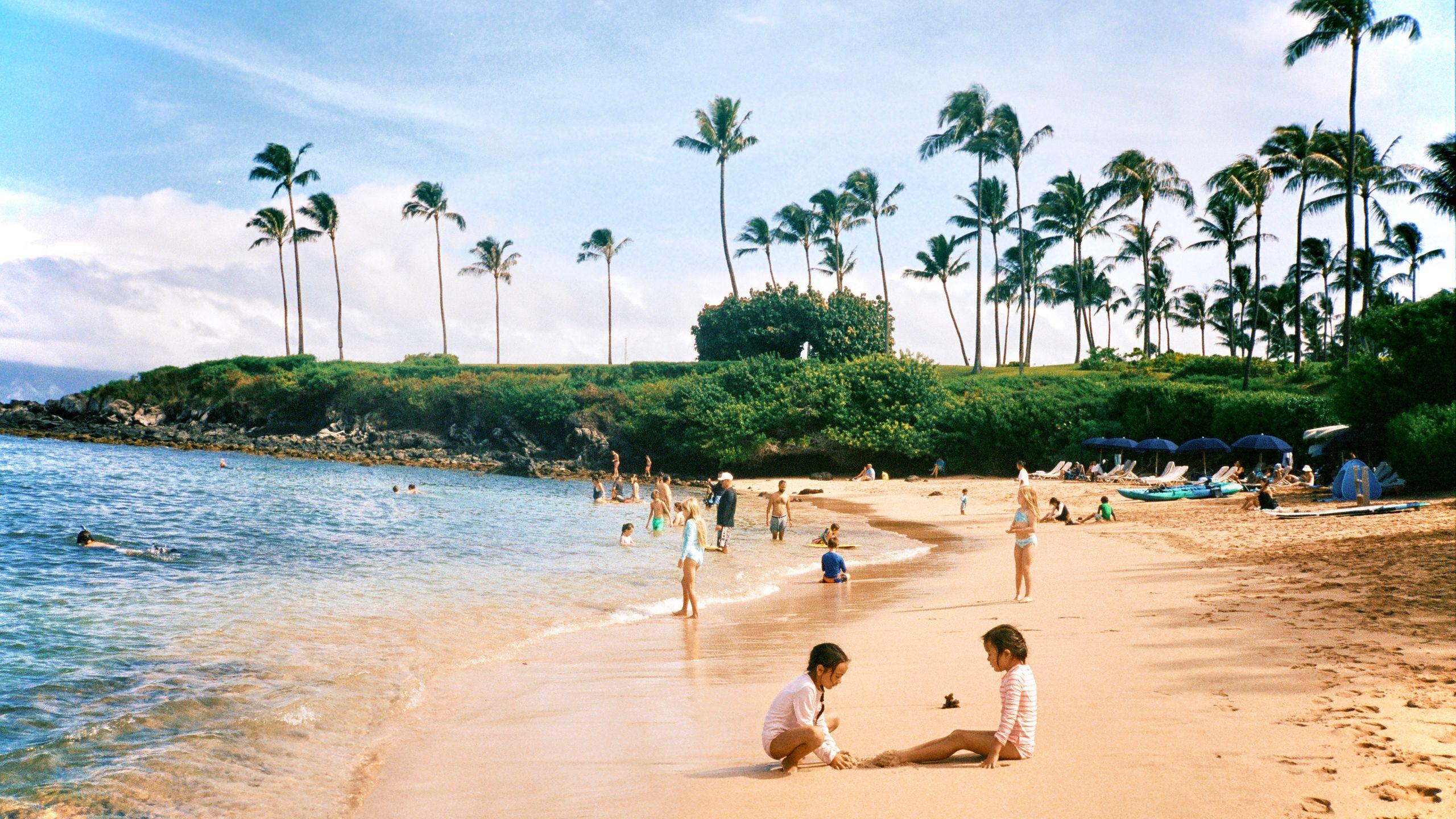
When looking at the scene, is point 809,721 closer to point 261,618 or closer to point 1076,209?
point 261,618

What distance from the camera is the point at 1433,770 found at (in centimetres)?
475

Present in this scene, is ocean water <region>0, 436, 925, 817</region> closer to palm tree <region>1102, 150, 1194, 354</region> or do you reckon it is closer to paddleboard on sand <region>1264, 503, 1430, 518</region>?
paddleboard on sand <region>1264, 503, 1430, 518</region>

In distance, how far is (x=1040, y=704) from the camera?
21.4 ft

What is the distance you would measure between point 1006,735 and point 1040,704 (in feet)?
4.70

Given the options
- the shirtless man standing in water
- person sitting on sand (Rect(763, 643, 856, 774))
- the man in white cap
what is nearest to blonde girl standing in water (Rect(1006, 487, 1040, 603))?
person sitting on sand (Rect(763, 643, 856, 774))

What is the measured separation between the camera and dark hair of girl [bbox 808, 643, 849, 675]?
524 centimetres


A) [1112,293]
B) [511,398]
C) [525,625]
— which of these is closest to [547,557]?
[525,625]

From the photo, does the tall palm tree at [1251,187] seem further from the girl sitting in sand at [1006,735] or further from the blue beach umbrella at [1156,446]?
the girl sitting in sand at [1006,735]

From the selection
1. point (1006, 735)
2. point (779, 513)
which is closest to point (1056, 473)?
point (779, 513)

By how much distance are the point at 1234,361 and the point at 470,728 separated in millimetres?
49372

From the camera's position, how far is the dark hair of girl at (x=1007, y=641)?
17.7 ft

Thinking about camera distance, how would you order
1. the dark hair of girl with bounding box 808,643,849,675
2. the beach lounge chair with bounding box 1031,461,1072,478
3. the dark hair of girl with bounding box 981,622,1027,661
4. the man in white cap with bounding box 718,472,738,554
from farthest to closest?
the beach lounge chair with bounding box 1031,461,1072,478 < the man in white cap with bounding box 718,472,738,554 < the dark hair of girl with bounding box 981,622,1027,661 < the dark hair of girl with bounding box 808,643,849,675

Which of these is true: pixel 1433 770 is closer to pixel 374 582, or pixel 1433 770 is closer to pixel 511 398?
pixel 374 582

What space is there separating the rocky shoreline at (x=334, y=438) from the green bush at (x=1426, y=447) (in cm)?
3458
